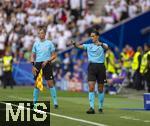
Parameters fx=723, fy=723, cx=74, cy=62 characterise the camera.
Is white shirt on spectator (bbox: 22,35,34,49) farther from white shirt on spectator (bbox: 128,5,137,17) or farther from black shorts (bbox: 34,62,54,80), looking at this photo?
black shorts (bbox: 34,62,54,80)

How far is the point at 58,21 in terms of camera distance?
3700 centimetres

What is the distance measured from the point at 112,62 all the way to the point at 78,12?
7852 mm

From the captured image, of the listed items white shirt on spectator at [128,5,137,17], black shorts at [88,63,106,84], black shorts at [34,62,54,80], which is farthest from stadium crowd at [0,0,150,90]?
black shorts at [88,63,106,84]

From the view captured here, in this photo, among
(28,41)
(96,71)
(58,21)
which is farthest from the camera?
(58,21)

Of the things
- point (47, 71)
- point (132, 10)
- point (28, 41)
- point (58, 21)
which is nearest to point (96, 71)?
point (47, 71)

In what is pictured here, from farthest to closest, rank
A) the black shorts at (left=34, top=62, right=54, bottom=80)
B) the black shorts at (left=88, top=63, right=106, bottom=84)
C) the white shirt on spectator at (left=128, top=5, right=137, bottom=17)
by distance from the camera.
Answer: the white shirt on spectator at (left=128, top=5, right=137, bottom=17), the black shorts at (left=34, top=62, right=54, bottom=80), the black shorts at (left=88, top=63, right=106, bottom=84)

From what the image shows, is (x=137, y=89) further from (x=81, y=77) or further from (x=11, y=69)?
(x=11, y=69)

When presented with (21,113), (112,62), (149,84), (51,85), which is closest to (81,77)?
(112,62)

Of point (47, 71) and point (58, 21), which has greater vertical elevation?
point (58, 21)

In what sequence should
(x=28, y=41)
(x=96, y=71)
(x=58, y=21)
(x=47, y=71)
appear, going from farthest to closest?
(x=58, y=21), (x=28, y=41), (x=47, y=71), (x=96, y=71)

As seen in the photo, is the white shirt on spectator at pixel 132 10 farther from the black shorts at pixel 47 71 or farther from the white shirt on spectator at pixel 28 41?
the black shorts at pixel 47 71

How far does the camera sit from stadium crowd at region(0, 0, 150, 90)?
35.4 m

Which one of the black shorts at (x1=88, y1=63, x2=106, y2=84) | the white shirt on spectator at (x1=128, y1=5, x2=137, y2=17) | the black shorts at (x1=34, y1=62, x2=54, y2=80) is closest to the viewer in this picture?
the black shorts at (x1=88, y1=63, x2=106, y2=84)

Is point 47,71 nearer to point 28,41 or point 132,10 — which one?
point 132,10
